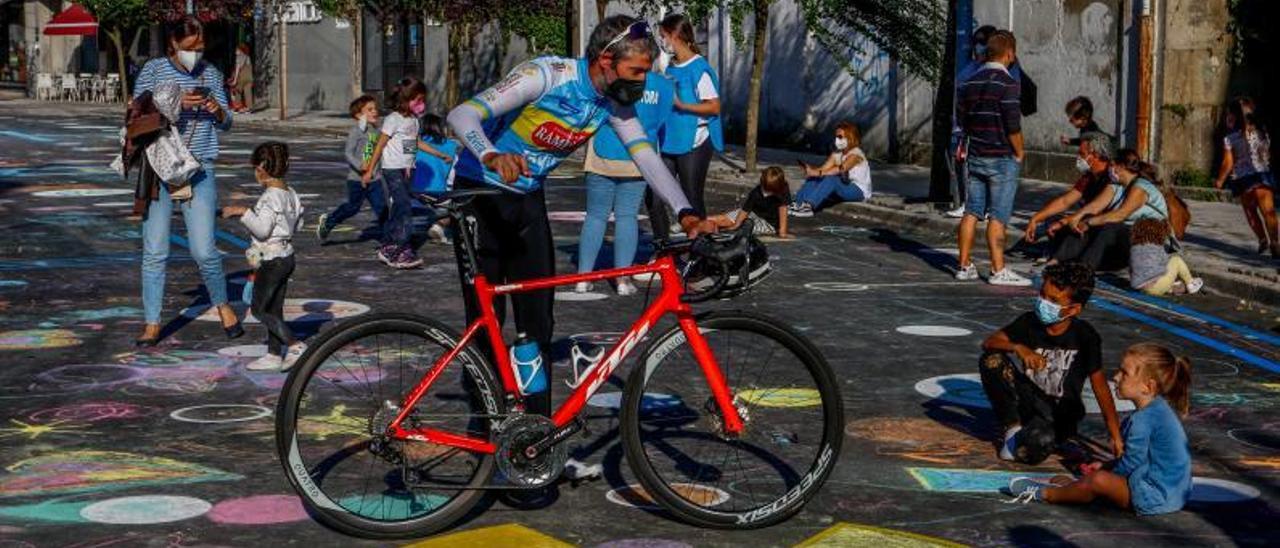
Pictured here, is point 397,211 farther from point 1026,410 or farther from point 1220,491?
point 1220,491

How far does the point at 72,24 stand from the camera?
190ft

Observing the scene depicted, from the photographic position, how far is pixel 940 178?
18766 mm

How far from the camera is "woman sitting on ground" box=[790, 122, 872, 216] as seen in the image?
61.1 feet

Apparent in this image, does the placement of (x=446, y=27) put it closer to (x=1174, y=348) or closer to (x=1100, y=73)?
(x=1100, y=73)

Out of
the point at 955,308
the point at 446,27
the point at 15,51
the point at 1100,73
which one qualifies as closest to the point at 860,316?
the point at 955,308

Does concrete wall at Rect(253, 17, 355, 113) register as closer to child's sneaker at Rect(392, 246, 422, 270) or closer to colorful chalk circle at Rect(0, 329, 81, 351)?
child's sneaker at Rect(392, 246, 422, 270)

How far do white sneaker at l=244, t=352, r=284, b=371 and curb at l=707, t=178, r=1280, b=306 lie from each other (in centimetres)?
676

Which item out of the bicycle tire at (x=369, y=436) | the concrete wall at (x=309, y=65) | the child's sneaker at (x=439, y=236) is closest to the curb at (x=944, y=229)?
the child's sneaker at (x=439, y=236)

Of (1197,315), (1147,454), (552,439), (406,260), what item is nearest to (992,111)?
(1197,315)

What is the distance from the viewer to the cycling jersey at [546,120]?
21.0 ft

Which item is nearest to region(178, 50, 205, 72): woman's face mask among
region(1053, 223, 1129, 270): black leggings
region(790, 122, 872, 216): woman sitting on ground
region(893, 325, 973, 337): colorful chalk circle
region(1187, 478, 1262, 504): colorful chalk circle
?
region(893, 325, 973, 337): colorful chalk circle

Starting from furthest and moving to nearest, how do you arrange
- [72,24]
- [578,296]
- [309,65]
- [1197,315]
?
[72,24] → [309,65] → [578,296] → [1197,315]

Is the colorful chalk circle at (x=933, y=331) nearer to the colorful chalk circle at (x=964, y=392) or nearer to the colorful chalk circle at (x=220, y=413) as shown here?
the colorful chalk circle at (x=964, y=392)

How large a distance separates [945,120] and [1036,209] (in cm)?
128
